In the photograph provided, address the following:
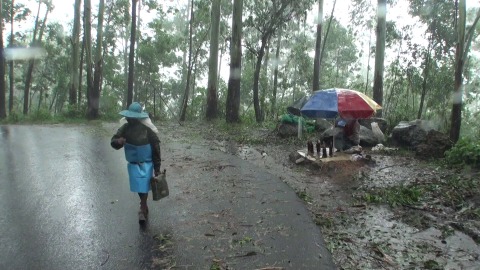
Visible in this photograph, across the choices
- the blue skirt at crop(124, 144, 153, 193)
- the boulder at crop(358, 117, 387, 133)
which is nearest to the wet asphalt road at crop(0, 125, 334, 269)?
the blue skirt at crop(124, 144, 153, 193)

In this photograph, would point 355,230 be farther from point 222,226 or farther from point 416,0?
point 416,0

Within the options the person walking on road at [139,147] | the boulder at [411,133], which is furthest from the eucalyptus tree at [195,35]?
the person walking on road at [139,147]

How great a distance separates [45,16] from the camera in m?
29.2

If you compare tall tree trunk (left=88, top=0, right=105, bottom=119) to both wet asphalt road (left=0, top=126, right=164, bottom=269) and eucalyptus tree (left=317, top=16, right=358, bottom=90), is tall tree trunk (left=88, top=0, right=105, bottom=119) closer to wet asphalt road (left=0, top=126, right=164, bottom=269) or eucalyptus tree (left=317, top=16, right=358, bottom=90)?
wet asphalt road (left=0, top=126, right=164, bottom=269)

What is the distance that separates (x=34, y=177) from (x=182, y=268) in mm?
5121

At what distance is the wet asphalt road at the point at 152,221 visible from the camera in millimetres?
3842

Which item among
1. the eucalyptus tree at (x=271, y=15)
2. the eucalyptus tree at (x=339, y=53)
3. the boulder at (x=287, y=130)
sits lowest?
the boulder at (x=287, y=130)

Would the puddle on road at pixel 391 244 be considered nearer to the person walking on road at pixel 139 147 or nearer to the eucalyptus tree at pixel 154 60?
the person walking on road at pixel 139 147

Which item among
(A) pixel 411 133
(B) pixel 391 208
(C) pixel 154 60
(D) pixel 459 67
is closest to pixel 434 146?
(A) pixel 411 133

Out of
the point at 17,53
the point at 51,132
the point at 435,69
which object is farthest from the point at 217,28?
the point at 17,53

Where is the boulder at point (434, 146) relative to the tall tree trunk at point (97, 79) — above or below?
below

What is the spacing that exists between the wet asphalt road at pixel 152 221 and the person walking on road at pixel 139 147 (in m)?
0.57

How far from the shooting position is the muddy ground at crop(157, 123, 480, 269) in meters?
4.14

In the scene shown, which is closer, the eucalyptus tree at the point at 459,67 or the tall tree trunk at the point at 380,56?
the eucalyptus tree at the point at 459,67
